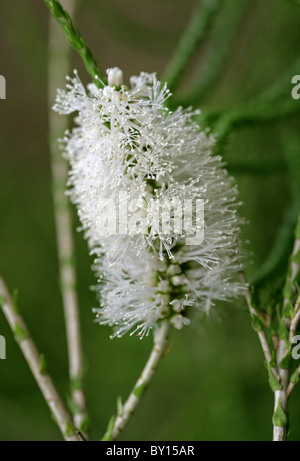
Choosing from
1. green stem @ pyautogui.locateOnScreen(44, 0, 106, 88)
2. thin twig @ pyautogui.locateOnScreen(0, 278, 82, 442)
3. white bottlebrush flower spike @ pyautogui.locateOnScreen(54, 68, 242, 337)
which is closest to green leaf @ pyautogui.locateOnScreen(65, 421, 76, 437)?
thin twig @ pyautogui.locateOnScreen(0, 278, 82, 442)

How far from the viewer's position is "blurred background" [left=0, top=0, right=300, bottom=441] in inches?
27.6

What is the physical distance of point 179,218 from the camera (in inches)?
16.5

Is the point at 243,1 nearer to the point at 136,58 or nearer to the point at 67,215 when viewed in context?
the point at 67,215

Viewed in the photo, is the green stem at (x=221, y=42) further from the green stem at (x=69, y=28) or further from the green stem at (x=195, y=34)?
the green stem at (x=69, y=28)

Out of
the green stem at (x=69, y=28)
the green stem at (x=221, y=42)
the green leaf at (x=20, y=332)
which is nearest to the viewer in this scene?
the green stem at (x=69, y=28)

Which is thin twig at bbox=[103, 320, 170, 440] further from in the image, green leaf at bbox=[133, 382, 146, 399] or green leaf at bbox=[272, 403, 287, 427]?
green leaf at bbox=[272, 403, 287, 427]

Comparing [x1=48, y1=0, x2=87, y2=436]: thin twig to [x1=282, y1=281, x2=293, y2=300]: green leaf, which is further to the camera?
[x1=48, y1=0, x2=87, y2=436]: thin twig

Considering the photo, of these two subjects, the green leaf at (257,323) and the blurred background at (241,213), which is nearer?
the green leaf at (257,323)

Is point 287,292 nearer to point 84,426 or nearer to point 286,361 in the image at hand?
point 286,361

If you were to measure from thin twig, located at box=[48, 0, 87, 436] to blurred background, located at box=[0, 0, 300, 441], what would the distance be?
5cm

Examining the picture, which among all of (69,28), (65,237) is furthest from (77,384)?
(69,28)

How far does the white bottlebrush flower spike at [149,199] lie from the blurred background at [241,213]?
64mm

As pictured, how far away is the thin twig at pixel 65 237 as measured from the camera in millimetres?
559

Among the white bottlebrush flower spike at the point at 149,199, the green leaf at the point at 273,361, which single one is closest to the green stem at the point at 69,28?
the white bottlebrush flower spike at the point at 149,199
